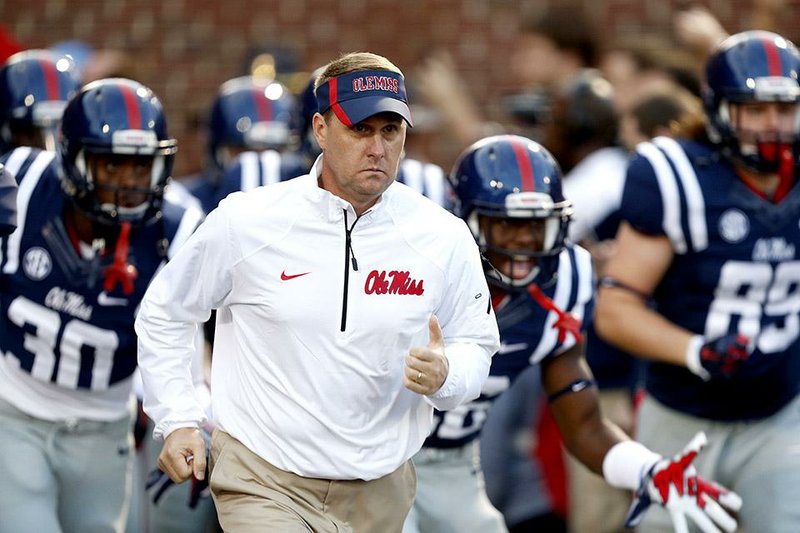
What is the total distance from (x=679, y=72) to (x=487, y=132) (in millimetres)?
1061

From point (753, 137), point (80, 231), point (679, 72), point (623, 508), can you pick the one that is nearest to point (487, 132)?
point (679, 72)

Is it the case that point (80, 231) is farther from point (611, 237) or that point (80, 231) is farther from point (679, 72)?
point (679, 72)

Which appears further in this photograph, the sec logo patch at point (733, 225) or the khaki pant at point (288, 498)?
the sec logo patch at point (733, 225)

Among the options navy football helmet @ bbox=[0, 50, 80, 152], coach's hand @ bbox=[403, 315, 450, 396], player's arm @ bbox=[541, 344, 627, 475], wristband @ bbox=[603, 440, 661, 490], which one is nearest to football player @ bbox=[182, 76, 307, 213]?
navy football helmet @ bbox=[0, 50, 80, 152]

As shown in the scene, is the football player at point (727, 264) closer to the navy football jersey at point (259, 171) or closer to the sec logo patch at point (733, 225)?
the sec logo patch at point (733, 225)

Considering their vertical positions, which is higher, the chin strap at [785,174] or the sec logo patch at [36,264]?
the chin strap at [785,174]

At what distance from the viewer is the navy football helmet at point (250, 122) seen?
7.35 m

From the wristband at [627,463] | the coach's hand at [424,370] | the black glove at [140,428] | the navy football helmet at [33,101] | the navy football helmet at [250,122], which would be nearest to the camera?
the coach's hand at [424,370]

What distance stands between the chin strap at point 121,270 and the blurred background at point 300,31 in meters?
5.69

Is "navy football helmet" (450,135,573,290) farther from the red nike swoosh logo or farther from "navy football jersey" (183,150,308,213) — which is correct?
"navy football jersey" (183,150,308,213)

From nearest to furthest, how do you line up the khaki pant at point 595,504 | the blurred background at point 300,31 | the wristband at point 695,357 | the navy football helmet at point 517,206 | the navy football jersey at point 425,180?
the navy football helmet at point 517,206 < the wristband at point 695,357 < the navy football jersey at point 425,180 < the khaki pant at point 595,504 < the blurred background at point 300,31

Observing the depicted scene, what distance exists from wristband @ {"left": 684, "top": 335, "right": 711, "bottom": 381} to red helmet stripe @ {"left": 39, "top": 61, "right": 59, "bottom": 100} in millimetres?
2998

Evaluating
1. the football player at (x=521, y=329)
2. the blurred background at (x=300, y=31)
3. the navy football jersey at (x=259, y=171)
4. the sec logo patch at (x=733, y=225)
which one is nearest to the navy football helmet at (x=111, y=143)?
the navy football jersey at (x=259, y=171)

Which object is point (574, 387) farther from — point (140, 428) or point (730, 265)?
point (140, 428)
